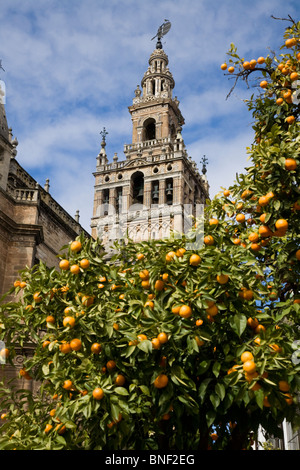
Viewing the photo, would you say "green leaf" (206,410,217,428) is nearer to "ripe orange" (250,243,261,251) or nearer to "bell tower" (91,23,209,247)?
"ripe orange" (250,243,261,251)

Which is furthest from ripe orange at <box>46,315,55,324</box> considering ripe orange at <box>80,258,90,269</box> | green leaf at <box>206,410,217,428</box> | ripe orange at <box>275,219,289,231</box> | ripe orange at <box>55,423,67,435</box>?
ripe orange at <box>275,219,289,231</box>

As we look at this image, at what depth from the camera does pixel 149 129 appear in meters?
50.1

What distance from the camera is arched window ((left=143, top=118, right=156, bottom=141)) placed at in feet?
161

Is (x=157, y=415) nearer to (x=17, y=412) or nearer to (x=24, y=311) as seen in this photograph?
(x=24, y=311)

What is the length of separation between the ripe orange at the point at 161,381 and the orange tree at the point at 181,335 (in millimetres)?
20

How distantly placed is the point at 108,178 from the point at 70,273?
40.7 meters

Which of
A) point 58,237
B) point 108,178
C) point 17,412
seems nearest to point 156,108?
point 108,178

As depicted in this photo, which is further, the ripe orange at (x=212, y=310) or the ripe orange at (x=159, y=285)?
the ripe orange at (x=159, y=285)

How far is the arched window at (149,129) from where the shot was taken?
161 ft

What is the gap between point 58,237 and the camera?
2366 centimetres

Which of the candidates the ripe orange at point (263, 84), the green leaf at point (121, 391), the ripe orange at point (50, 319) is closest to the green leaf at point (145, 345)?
the green leaf at point (121, 391)

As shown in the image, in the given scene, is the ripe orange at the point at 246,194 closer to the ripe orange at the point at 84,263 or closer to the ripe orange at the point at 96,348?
the ripe orange at the point at 84,263


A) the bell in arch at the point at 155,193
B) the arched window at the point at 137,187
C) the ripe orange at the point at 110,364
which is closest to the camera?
the ripe orange at the point at 110,364

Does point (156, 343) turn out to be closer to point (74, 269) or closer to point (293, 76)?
point (74, 269)
